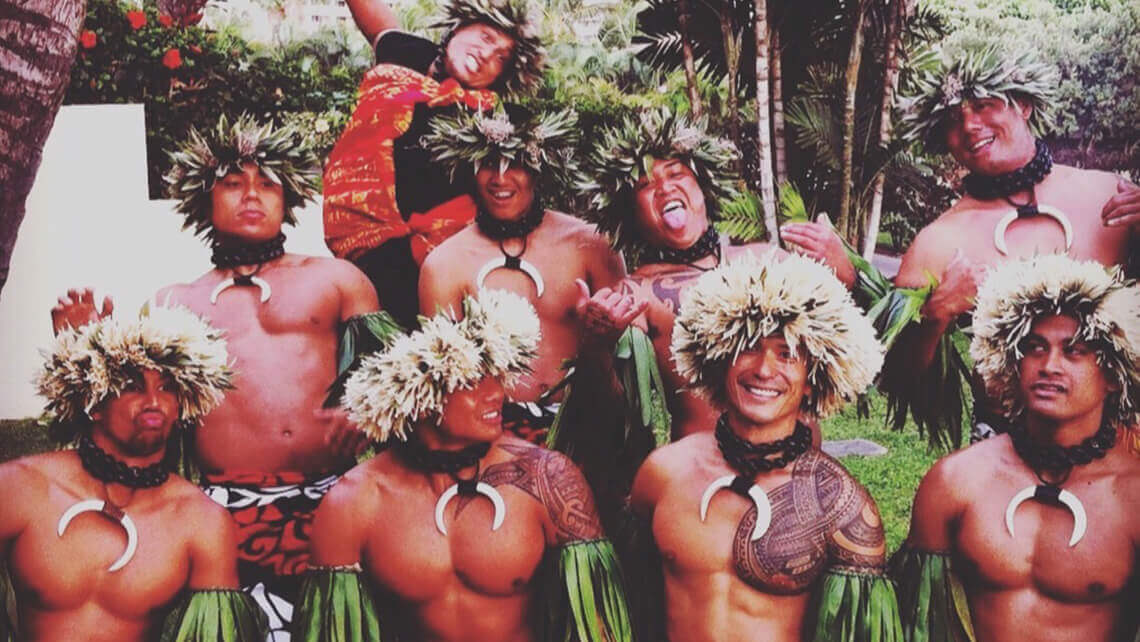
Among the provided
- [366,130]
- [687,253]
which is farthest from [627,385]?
[366,130]

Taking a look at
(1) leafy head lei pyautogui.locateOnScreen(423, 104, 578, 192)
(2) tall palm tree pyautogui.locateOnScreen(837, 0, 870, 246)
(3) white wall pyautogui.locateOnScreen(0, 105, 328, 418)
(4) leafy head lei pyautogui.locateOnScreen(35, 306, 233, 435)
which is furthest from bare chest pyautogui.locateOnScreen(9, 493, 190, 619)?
(2) tall palm tree pyautogui.locateOnScreen(837, 0, 870, 246)

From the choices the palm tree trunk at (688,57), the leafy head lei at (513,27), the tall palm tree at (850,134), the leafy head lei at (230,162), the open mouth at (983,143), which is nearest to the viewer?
the open mouth at (983,143)

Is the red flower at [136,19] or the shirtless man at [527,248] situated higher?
the red flower at [136,19]

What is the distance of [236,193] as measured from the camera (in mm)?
3572

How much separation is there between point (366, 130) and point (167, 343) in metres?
1.64

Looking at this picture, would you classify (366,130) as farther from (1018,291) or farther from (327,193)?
(1018,291)

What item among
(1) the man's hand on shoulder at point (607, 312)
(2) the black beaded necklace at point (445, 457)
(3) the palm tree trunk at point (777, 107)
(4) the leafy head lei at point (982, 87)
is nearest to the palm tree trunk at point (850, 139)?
(3) the palm tree trunk at point (777, 107)

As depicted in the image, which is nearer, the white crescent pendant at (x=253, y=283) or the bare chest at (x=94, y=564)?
the bare chest at (x=94, y=564)

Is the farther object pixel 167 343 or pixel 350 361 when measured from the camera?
pixel 350 361

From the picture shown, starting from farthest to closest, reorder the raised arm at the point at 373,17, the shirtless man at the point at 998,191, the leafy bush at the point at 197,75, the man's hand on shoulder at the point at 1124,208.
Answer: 1. the raised arm at the point at 373,17
2. the leafy bush at the point at 197,75
3. the shirtless man at the point at 998,191
4. the man's hand on shoulder at the point at 1124,208

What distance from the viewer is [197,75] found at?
467 cm

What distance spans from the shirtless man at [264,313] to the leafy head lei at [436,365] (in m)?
0.75

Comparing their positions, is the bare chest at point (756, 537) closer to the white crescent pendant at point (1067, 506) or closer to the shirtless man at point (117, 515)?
the white crescent pendant at point (1067, 506)

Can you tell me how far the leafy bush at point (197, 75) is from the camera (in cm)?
436
